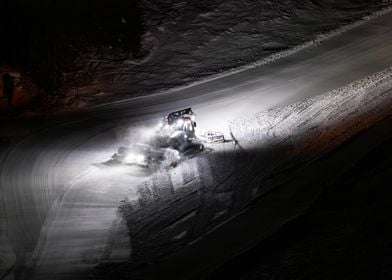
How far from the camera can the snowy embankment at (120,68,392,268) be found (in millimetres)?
10844

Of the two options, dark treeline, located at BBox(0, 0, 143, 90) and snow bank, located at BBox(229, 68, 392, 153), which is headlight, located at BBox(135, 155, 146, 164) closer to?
snow bank, located at BBox(229, 68, 392, 153)

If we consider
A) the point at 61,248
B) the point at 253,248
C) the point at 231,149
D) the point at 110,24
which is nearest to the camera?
the point at 253,248

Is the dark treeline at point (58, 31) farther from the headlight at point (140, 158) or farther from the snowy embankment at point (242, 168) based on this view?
the snowy embankment at point (242, 168)

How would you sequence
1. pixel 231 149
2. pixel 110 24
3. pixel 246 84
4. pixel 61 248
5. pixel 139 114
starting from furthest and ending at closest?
1. pixel 110 24
2. pixel 246 84
3. pixel 139 114
4. pixel 231 149
5. pixel 61 248

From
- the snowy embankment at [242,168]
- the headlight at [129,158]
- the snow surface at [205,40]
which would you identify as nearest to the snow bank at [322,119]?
the snowy embankment at [242,168]

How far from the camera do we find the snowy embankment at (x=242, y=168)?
1084 centimetres

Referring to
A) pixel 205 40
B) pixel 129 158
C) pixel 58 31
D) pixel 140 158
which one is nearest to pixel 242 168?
pixel 140 158

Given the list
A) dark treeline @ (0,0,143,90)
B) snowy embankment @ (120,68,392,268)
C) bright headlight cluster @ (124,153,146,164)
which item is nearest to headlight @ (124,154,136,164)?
bright headlight cluster @ (124,153,146,164)

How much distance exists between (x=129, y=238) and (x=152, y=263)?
1.07m

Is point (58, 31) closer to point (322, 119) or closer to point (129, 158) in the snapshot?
point (129, 158)

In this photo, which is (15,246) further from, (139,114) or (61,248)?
(139,114)

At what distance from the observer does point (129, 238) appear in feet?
34.8

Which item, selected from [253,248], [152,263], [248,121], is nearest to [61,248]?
[152,263]

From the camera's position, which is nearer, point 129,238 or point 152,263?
point 152,263
